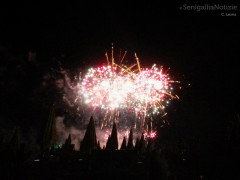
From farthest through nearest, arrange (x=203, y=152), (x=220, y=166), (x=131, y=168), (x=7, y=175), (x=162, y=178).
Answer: (x=203, y=152) → (x=220, y=166) → (x=131, y=168) → (x=7, y=175) → (x=162, y=178)

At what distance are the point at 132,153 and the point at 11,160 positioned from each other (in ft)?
24.1

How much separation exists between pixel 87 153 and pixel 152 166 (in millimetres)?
8987

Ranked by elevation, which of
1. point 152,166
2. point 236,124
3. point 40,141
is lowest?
point 152,166

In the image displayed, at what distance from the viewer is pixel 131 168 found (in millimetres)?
16516

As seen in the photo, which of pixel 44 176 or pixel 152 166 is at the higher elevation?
pixel 152 166

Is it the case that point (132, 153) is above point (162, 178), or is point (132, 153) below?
above

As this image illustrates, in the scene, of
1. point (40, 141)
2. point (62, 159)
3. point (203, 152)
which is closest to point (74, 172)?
point (62, 159)

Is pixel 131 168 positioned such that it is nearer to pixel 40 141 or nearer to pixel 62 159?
pixel 62 159

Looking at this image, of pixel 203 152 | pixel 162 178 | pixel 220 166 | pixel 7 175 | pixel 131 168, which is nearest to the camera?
pixel 162 178

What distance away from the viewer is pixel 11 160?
14.9 meters

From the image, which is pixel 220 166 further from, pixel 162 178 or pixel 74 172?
pixel 74 172

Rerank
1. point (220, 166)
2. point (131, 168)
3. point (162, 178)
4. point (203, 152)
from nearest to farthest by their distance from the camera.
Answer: point (162, 178) → point (131, 168) → point (220, 166) → point (203, 152)

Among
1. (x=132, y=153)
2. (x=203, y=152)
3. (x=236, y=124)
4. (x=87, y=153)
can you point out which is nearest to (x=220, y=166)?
(x=203, y=152)

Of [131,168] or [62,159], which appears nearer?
[131,168]
